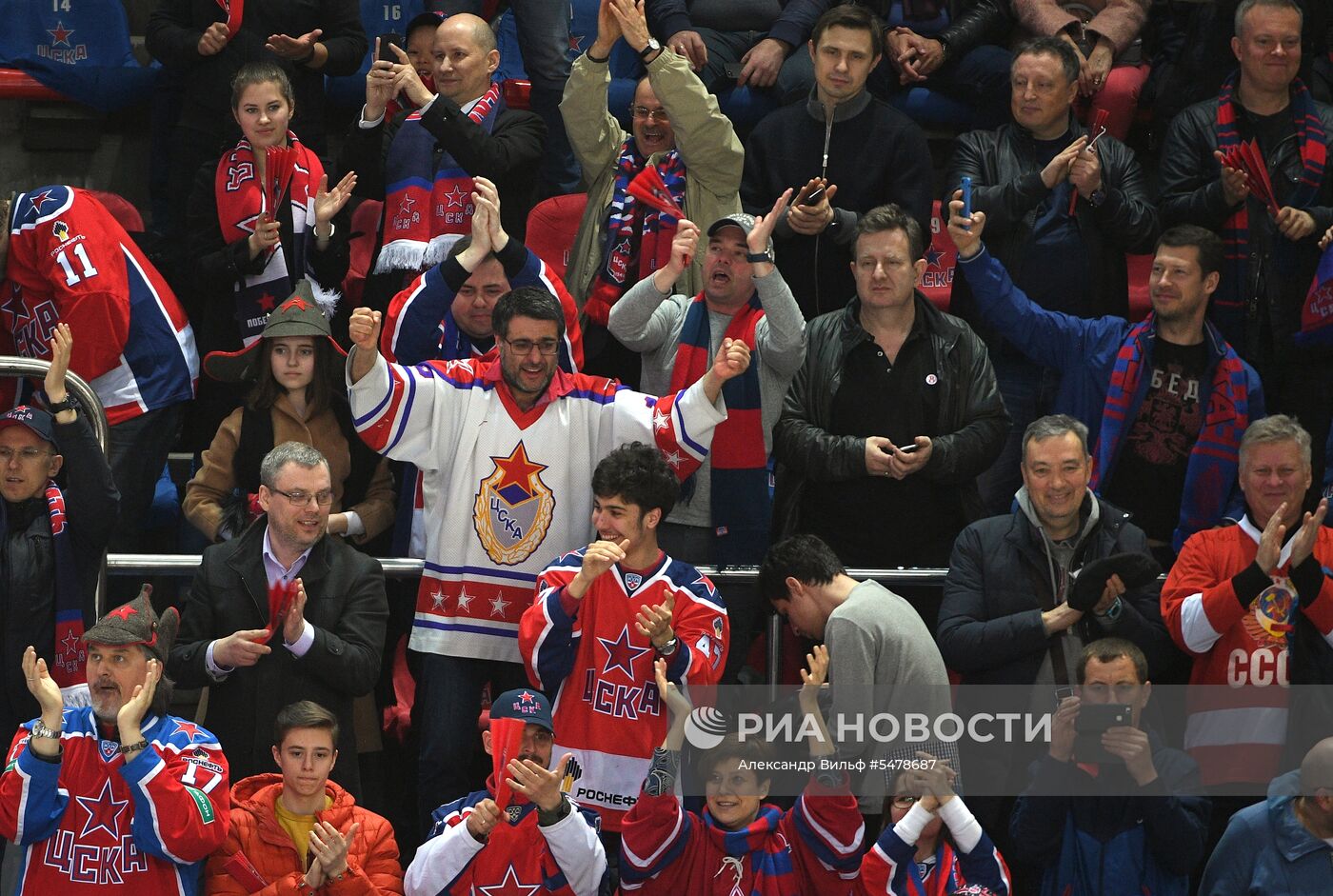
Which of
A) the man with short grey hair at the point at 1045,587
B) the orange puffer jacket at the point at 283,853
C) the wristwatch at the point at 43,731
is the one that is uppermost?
the man with short grey hair at the point at 1045,587

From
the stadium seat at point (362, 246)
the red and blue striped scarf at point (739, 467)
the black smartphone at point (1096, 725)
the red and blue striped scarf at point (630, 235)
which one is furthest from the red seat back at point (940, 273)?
the black smartphone at point (1096, 725)

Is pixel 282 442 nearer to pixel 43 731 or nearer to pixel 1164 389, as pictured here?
pixel 43 731

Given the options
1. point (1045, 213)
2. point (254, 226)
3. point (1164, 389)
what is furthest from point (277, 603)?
point (1045, 213)

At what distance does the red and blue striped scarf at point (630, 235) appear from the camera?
8.15 metres

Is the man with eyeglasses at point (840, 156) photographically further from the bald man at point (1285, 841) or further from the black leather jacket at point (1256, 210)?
the bald man at point (1285, 841)

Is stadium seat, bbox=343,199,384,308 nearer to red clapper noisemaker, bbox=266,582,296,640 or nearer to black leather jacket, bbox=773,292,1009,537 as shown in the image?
black leather jacket, bbox=773,292,1009,537

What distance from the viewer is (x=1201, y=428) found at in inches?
305

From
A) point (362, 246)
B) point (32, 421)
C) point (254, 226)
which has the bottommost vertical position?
point (32, 421)

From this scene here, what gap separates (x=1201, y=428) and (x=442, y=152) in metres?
3.38

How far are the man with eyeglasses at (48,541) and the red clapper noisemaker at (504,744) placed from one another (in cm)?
157

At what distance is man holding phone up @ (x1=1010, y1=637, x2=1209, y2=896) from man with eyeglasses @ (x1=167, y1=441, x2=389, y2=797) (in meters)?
2.28

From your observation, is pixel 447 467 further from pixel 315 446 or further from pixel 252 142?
pixel 252 142

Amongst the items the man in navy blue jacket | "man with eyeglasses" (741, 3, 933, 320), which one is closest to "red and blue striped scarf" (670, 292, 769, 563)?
"man with eyeglasses" (741, 3, 933, 320)

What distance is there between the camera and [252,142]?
806cm
